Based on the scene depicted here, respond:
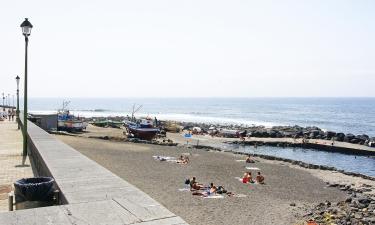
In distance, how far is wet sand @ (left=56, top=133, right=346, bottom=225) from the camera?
15.9 m

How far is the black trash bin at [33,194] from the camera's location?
584cm

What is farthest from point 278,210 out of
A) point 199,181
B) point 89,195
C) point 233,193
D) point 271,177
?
point 89,195

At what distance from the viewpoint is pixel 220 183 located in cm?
2194

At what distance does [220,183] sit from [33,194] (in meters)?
16.8

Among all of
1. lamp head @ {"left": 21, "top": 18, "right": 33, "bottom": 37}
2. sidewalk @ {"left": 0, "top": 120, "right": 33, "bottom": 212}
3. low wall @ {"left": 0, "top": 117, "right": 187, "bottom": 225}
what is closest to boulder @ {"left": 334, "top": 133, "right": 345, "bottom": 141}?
sidewalk @ {"left": 0, "top": 120, "right": 33, "bottom": 212}

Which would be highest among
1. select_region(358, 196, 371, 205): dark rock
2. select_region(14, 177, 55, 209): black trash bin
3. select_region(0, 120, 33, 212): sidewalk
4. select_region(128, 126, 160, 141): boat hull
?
select_region(14, 177, 55, 209): black trash bin

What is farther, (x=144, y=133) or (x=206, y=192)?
(x=144, y=133)

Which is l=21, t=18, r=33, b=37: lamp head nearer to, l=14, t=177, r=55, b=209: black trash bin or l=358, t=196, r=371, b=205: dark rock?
l=14, t=177, r=55, b=209: black trash bin

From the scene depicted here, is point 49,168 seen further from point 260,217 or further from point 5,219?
point 260,217

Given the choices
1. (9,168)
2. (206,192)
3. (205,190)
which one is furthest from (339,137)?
(9,168)

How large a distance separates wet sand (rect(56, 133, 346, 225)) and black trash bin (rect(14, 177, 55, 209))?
9.39 m

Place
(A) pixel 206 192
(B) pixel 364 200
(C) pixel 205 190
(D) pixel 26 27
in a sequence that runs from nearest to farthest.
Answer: (D) pixel 26 27, (A) pixel 206 192, (C) pixel 205 190, (B) pixel 364 200

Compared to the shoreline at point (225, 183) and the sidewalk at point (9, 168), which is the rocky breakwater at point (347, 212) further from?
the sidewalk at point (9, 168)

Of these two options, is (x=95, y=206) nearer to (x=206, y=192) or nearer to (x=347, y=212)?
(x=206, y=192)
